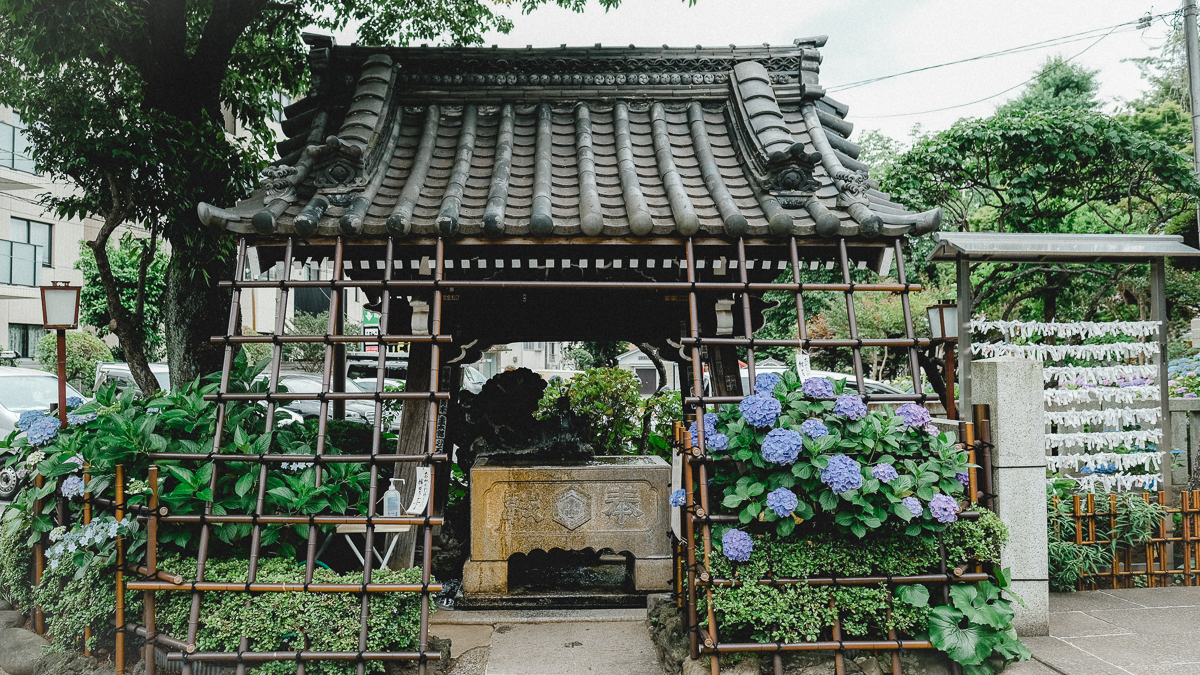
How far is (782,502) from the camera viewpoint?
3854 mm

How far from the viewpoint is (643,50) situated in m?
6.34

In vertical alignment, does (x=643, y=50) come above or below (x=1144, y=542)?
Answer: above

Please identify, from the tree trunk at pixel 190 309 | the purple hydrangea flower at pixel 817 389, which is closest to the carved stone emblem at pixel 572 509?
the purple hydrangea flower at pixel 817 389

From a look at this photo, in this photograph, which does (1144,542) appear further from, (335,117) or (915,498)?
(335,117)

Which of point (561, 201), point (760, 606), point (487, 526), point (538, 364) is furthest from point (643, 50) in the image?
point (538, 364)

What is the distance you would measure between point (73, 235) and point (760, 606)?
83.4 feet

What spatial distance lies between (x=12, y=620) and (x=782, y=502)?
5.45 metres

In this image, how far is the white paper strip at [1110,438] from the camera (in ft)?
21.5

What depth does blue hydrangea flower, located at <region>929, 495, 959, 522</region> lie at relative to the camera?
3.95m

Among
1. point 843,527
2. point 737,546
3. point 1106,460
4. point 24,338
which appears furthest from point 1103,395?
point 24,338

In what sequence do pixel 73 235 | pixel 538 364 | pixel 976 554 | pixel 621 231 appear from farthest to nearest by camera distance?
pixel 538 364 < pixel 73 235 < pixel 621 231 < pixel 976 554

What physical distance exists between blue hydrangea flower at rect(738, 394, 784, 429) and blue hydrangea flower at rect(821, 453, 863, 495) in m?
0.40

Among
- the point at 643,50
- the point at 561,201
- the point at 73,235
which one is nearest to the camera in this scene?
the point at 561,201

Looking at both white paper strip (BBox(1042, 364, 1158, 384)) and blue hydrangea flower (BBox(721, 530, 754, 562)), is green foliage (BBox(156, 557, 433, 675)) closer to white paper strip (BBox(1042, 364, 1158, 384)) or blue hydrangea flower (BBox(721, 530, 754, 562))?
blue hydrangea flower (BBox(721, 530, 754, 562))
